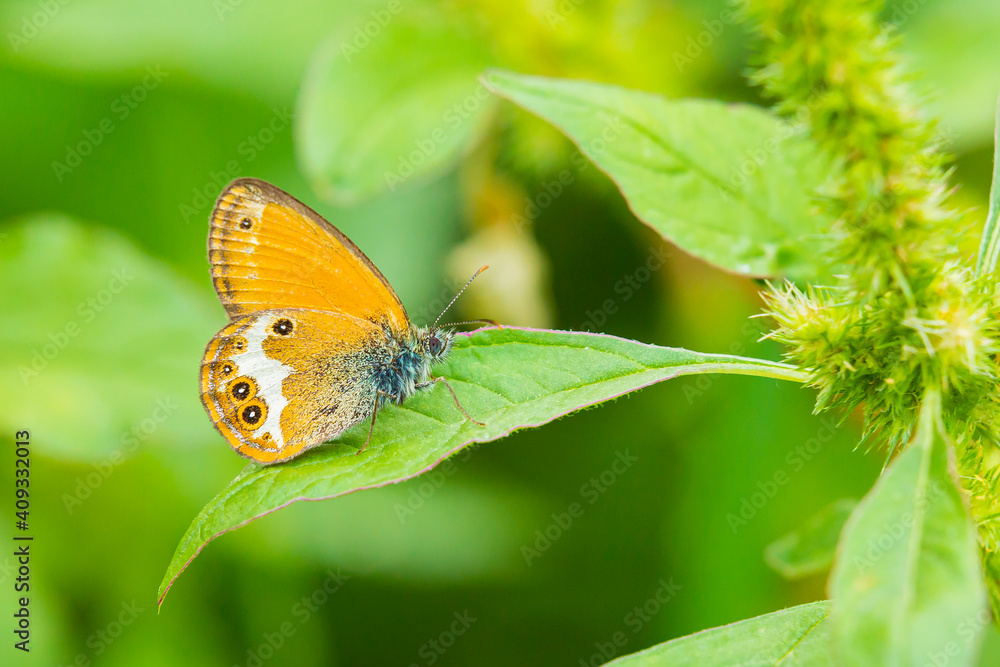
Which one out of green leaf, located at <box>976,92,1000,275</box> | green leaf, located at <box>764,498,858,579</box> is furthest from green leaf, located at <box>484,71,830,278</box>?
green leaf, located at <box>764,498,858,579</box>

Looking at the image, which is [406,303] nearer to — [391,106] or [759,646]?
[391,106]

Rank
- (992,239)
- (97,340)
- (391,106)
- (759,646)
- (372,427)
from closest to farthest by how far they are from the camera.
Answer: (759,646)
(992,239)
(372,427)
(97,340)
(391,106)

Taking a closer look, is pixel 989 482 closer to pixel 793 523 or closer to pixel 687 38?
Result: pixel 793 523

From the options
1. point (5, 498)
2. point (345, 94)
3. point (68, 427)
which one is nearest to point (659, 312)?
point (345, 94)

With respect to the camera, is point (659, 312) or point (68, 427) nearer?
point (68, 427)

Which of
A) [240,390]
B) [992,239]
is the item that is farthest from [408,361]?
[992,239]

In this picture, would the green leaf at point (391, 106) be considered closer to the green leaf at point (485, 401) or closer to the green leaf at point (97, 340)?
the green leaf at point (97, 340)
